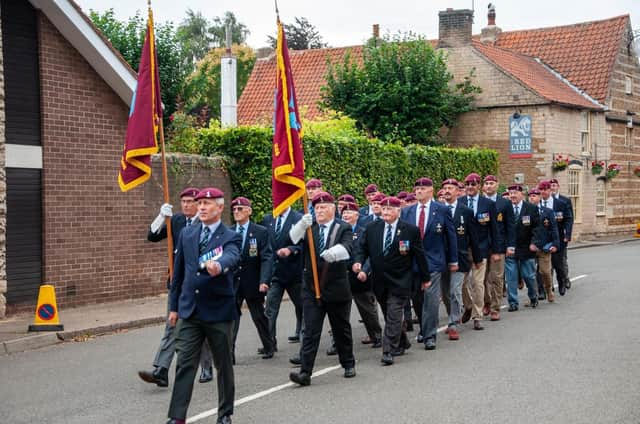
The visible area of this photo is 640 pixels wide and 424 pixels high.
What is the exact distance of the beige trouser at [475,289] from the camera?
12.5 metres

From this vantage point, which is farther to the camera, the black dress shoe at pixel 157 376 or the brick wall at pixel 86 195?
the brick wall at pixel 86 195

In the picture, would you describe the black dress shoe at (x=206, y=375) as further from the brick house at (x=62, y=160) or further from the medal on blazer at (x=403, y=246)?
the brick house at (x=62, y=160)

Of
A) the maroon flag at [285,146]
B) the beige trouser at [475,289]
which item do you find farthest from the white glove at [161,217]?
the beige trouser at [475,289]

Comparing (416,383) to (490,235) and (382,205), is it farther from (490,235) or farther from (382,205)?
(490,235)

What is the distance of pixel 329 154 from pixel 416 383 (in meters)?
12.1

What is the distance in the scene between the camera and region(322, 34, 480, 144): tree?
30.6 meters

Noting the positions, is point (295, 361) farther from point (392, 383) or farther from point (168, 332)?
point (168, 332)

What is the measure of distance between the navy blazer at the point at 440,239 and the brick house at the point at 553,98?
2222 centimetres

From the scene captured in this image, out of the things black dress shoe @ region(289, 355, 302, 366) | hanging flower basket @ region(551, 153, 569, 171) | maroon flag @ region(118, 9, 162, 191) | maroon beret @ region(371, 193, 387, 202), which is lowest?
black dress shoe @ region(289, 355, 302, 366)

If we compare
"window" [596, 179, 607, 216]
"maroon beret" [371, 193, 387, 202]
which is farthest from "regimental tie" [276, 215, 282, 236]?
"window" [596, 179, 607, 216]

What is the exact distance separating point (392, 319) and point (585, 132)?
28.6 metres

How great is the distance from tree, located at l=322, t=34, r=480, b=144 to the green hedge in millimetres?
2625

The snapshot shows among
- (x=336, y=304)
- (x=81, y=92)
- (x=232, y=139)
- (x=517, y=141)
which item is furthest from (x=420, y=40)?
(x=336, y=304)

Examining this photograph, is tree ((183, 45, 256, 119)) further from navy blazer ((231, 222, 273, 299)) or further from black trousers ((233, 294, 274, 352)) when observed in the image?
black trousers ((233, 294, 274, 352))
